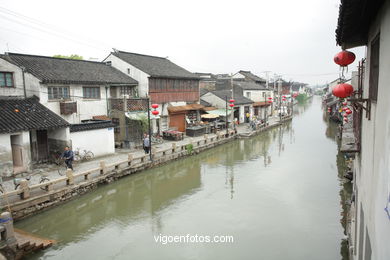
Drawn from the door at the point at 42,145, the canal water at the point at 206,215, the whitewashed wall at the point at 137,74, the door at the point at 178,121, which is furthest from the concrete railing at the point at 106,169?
the whitewashed wall at the point at 137,74

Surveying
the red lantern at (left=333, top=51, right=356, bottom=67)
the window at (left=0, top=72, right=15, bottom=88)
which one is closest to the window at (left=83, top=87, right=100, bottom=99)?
the window at (left=0, top=72, right=15, bottom=88)

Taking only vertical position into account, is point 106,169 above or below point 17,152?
below

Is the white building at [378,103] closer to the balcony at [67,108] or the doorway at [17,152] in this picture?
the doorway at [17,152]

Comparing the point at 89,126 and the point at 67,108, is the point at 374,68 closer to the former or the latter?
the point at 89,126

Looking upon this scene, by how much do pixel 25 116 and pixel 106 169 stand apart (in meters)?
4.77

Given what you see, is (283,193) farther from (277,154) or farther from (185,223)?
(277,154)

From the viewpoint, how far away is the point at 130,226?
10727 millimetres

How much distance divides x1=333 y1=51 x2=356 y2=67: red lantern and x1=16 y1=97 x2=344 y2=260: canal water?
5.72 metres

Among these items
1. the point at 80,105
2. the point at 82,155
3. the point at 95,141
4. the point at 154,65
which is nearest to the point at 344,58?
the point at 82,155

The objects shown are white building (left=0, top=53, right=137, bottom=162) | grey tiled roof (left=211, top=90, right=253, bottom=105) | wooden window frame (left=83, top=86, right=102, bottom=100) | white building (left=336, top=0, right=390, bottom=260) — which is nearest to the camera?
white building (left=336, top=0, right=390, bottom=260)

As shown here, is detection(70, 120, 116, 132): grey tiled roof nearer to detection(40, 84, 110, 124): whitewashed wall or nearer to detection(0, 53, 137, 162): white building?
detection(0, 53, 137, 162): white building

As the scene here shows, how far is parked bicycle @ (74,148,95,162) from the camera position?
15938 millimetres

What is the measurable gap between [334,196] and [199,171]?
7.60 metres

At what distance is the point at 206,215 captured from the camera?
452 inches
